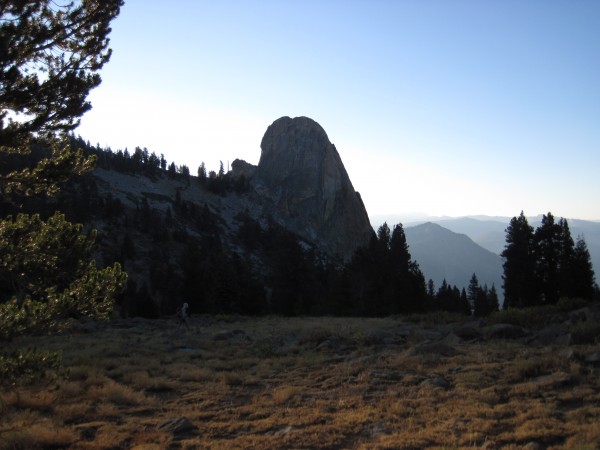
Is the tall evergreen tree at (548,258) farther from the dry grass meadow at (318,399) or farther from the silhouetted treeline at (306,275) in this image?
the dry grass meadow at (318,399)

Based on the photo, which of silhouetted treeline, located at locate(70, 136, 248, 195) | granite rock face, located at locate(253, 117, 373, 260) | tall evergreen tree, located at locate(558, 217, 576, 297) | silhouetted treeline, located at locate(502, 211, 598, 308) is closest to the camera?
tall evergreen tree, located at locate(558, 217, 576, 297)

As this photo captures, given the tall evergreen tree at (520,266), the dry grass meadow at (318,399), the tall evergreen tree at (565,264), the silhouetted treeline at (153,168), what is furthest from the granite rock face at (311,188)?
the dry grass meadow at (318,399)

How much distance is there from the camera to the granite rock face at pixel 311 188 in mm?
161750

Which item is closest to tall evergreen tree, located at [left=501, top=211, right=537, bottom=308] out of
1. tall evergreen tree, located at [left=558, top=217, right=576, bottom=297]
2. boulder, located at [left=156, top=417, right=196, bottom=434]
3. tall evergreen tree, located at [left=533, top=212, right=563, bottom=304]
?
tall evergreen tree, located at [left=533, top=212, right=563, bottom=304]

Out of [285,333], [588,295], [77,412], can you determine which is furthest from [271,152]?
[77,412]

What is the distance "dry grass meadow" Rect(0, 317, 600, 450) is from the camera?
330 inches

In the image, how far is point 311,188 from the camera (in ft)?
556

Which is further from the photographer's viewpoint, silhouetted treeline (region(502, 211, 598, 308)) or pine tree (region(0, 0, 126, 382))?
silhouetted treeline (region(502, 211, 598, 308))

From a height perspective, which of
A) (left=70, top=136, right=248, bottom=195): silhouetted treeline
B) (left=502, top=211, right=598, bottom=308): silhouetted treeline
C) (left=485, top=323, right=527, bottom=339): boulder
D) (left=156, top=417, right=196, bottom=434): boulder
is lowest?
(left=156, top=417, right=196, bottom=434): boulder

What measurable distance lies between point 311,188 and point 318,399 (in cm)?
15916

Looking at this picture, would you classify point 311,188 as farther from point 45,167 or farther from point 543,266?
point 45,167

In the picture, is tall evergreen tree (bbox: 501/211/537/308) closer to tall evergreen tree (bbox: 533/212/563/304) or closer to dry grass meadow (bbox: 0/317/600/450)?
tall evergreen tree (bbox: 533/212/563/304)

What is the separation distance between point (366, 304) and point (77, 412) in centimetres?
4227

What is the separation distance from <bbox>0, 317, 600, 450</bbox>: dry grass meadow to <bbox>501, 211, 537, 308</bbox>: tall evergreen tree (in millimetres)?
29091
